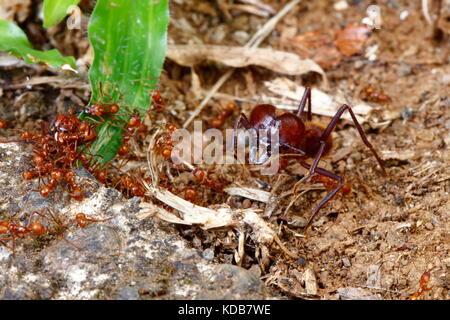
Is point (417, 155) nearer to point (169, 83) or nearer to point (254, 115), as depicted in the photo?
point (254, 115)

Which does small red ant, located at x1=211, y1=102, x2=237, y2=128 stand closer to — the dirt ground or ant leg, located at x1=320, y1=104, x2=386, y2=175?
the dirt ground

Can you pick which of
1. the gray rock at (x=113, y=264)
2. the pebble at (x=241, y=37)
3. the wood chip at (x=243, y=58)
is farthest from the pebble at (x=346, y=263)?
the pebble at (x=241, y=37)

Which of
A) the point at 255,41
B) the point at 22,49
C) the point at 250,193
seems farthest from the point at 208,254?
the point at 255,41

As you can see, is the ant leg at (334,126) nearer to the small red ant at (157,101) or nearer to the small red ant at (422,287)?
the small red ant at (422,287)

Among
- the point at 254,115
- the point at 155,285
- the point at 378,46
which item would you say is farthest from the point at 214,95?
the point at 155,285

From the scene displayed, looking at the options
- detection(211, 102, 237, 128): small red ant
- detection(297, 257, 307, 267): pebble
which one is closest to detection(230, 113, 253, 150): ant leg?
detection(211, 102, 237, 128): small red ant
